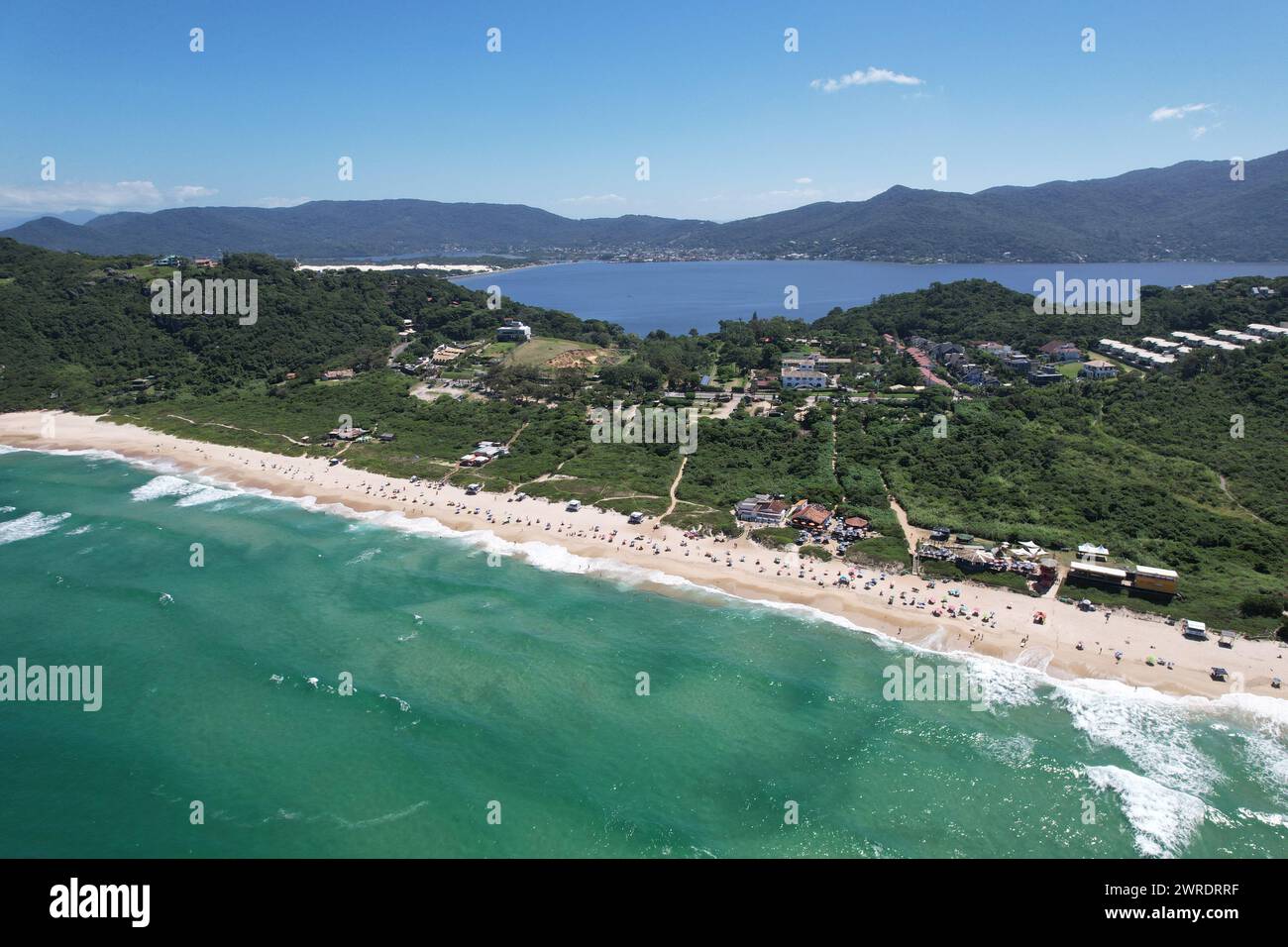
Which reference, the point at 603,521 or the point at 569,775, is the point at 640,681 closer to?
the point at 569,775

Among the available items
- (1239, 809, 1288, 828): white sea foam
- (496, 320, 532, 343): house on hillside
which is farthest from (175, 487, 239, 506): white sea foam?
(1239, 809, 1288, 828): white sea foam

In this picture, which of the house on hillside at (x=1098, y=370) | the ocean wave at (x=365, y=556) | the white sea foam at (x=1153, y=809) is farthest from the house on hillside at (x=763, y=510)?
the house on hillside at (x=1098, y=370)

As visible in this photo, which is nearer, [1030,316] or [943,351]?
[943,351]

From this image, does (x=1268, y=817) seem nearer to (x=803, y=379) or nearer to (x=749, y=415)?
(x=749, y=415)

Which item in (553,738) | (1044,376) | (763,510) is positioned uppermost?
(1044,376)

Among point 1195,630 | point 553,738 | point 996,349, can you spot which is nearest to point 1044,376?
point 996,349
